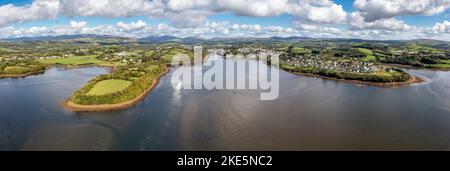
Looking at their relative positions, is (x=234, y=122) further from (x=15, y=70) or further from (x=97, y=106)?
(x=15, y=70)

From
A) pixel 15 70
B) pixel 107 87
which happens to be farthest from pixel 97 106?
pixel 15 70

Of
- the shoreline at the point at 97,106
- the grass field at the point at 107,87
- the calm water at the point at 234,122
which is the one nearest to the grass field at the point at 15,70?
the calm water at the point at 234,122

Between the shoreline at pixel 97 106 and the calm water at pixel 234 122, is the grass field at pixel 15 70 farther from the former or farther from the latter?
the shoreline at pixel 97 106

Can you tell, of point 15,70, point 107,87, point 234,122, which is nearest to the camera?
point 234,122
